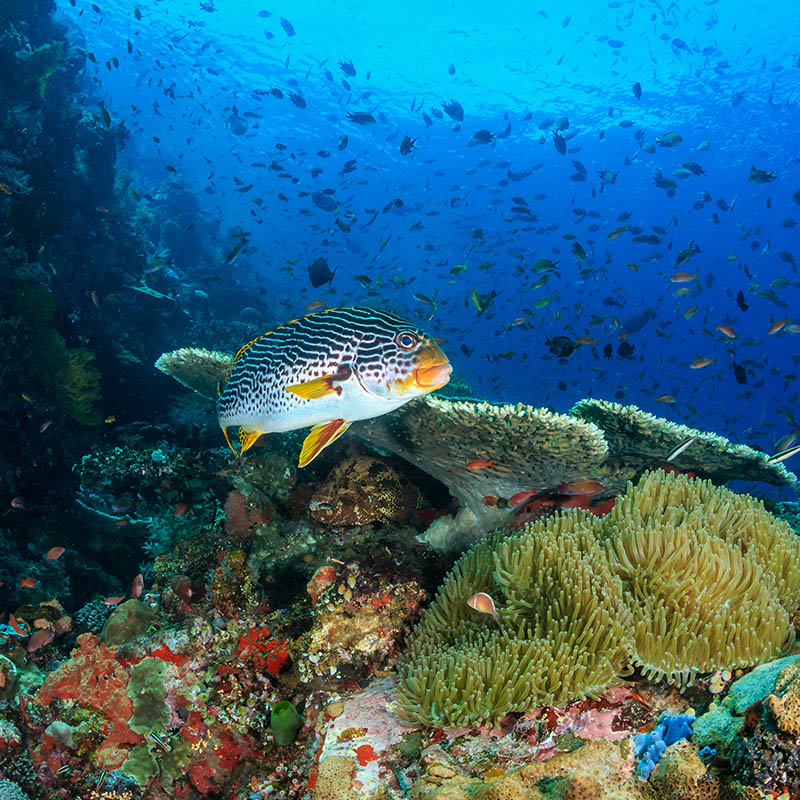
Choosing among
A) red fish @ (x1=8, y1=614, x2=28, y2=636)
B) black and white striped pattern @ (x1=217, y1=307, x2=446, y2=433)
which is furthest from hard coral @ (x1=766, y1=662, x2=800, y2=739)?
red fish @ (x1=8, y1=614, x2=28, y2=636)

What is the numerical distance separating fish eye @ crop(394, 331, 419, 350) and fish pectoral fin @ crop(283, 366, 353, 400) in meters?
0.34

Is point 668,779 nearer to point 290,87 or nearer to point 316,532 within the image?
point 316,532

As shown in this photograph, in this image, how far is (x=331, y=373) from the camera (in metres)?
2.93

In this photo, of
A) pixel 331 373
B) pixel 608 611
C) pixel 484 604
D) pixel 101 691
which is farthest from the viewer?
pixel 101 691

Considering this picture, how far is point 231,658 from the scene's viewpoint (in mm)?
3271

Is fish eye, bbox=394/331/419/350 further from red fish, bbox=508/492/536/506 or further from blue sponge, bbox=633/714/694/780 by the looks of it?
red fish, bbox=508/492/536/506

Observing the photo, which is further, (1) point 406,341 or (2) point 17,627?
(2) point 17,627

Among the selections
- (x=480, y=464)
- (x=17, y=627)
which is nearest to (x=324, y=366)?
(x=480, y=464)

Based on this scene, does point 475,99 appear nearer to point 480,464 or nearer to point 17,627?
point 480,464

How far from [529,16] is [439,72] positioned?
30.8 feet

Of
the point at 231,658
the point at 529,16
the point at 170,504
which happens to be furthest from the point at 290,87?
the point at 231,658

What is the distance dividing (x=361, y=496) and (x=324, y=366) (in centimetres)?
208

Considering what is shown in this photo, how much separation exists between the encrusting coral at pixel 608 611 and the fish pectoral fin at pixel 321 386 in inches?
55.9

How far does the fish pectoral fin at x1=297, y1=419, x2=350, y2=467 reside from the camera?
2904 mm
